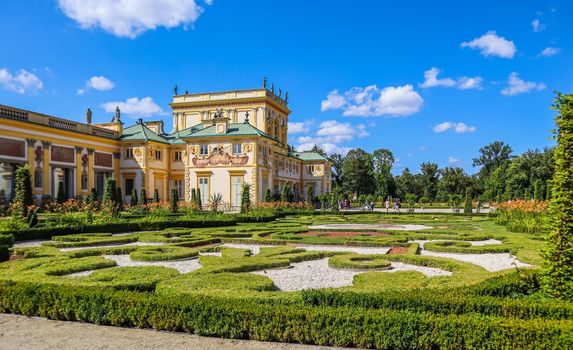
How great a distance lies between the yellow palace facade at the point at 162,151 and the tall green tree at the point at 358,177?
20.4 metres

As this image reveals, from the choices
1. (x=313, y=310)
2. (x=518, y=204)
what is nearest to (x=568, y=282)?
(x=313, y=310)

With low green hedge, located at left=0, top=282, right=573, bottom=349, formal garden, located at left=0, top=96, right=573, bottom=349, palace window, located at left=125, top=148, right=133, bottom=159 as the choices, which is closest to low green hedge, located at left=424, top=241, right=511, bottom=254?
formal garden, located at left=0, top=96, right=573, bottom=349

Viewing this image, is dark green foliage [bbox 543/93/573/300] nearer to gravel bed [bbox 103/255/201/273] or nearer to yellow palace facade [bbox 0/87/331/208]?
gravel bed [bbox 103/255/201/273]

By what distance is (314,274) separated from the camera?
9.45 meters

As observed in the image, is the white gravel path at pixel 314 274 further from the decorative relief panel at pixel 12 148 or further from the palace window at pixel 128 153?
the palace window at pixel 128 153

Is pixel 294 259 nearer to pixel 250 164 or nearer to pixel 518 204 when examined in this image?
pixel 518 204

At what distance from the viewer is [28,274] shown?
8484 mm

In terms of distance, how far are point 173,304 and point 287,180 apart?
4319cm

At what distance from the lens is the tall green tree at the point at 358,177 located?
69188 mm

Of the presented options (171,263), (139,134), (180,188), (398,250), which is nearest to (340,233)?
(398,250)

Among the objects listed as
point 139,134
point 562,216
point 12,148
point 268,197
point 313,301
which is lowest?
point 313,301

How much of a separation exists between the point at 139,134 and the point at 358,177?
123 ft

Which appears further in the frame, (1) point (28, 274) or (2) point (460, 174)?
(2) point (460, 174)

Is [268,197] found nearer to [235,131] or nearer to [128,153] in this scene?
[235,131]
